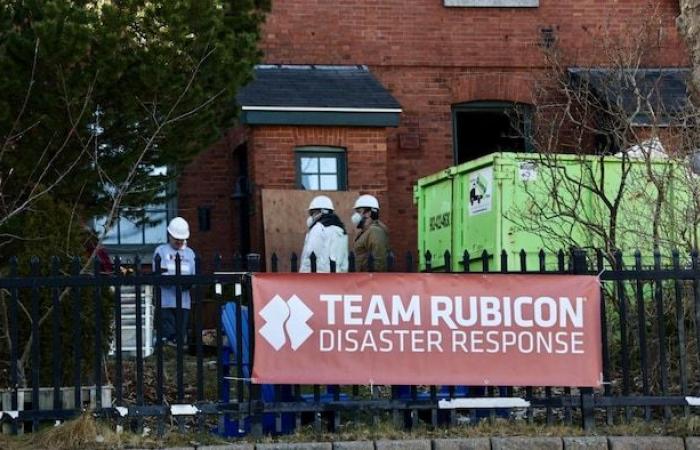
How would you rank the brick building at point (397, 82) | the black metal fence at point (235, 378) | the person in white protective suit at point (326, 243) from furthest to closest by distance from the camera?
1. the brick building at point (397, 82)
2. the person in white protective suit at point (326, 243)
3. the black metal fence at point (235, 378)

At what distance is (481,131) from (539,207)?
6700 mm

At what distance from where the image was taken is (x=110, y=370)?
1208 cm

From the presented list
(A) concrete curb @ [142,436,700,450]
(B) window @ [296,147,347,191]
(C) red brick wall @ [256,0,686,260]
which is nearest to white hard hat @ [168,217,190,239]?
(B) window @ [296,147,347,191]

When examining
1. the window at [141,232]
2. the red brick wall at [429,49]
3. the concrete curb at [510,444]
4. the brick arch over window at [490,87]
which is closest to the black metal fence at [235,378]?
the concrete curb at [510,444]

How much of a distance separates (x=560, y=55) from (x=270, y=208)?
433cm

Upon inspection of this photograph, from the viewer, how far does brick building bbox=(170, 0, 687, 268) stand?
1772 centimetres

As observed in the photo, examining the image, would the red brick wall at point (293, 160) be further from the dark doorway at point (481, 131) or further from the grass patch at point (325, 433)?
the grass patch at point (325, 433)

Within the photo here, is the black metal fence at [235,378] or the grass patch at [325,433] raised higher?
the black metal fence at [235,378]

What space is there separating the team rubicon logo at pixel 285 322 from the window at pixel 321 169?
8.38 m

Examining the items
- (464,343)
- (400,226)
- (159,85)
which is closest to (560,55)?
(400,226)

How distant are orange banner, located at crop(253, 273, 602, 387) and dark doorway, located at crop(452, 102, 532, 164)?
9.85 metres

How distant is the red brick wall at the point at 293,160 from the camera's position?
686 inches

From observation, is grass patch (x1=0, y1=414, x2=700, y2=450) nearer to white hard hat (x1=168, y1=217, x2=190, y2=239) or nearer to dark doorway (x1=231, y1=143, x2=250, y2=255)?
white hard hat (x1=168, y1=217, x2=190, y2=239)

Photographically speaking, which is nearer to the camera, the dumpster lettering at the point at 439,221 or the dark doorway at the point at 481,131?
the dumpster lettering at the point at 439,221
